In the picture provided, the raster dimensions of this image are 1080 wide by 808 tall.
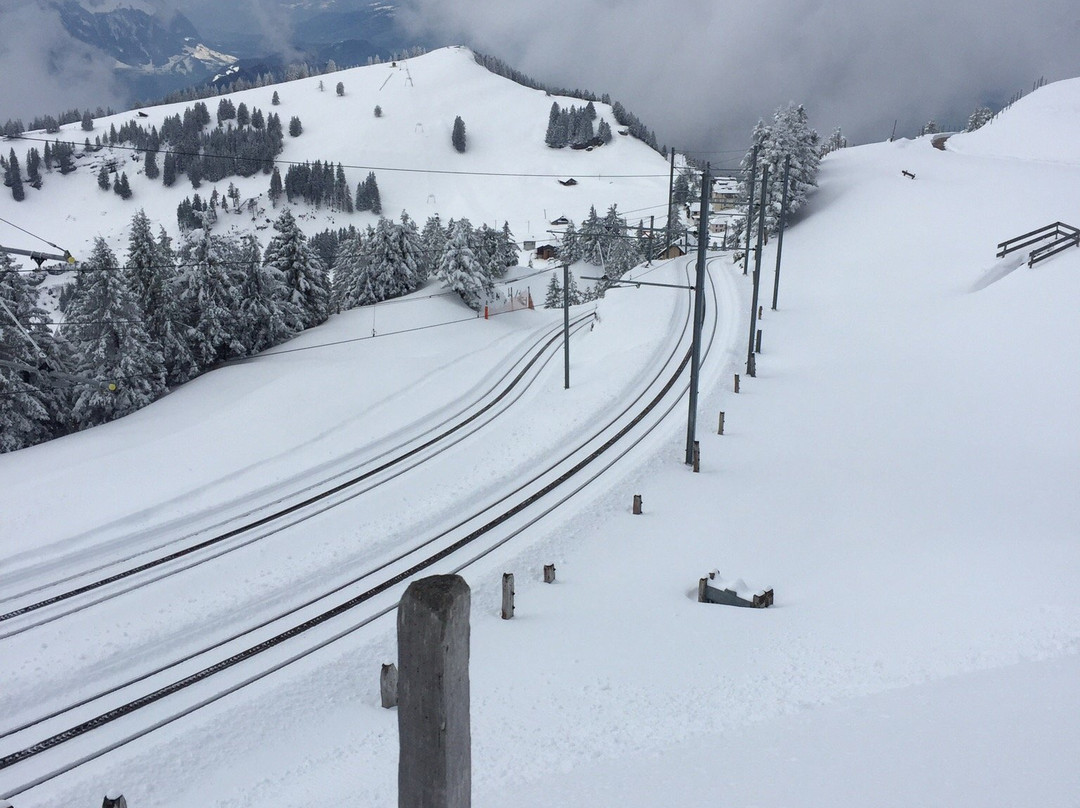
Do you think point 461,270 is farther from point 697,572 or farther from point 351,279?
point 697,572

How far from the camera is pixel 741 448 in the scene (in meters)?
22.7

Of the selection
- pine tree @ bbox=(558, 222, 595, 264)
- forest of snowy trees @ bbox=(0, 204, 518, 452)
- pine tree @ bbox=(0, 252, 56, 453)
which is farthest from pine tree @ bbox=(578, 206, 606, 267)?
pine tree @ bbox=(0, 252, 56, 453)

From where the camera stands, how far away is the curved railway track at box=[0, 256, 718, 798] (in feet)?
38.3

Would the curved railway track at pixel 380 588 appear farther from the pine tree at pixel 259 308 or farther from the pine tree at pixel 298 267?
the pine tree at pixel 298 267

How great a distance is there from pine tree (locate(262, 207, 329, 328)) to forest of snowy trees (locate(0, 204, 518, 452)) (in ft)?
0.26

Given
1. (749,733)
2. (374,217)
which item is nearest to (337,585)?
(749,733)

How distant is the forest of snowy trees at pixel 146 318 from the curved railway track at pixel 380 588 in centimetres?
1620

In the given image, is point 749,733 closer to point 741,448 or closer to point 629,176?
point 741,448

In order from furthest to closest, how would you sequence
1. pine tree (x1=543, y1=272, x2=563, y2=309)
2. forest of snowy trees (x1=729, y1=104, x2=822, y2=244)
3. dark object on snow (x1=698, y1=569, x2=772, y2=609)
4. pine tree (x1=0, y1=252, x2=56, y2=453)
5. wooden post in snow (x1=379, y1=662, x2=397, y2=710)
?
pine tree (x1=543, y1=272, x2=563, y2=309)
forest of snowy trees (x1=729, y1=104, x2=822, y2=244)
pine tree (x1=0, y1=252, x2=56, y2=453)
dark object on snow (x1=698, y1=569, x2=772, y2=609)
wooden post in snow (x1=379, y1=662, x2=397, y2=710)

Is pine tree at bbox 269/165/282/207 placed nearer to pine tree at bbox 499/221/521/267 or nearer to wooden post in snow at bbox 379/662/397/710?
pine tree at bbox 499/221/521/267

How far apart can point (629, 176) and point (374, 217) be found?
239 feet

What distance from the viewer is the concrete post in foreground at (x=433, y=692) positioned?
257 centimetres

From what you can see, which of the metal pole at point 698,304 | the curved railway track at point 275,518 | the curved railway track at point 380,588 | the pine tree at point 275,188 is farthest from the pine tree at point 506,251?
the pine tree at point 275,188

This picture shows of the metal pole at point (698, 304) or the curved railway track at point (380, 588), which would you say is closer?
the curved railway track at point (380, 588)
